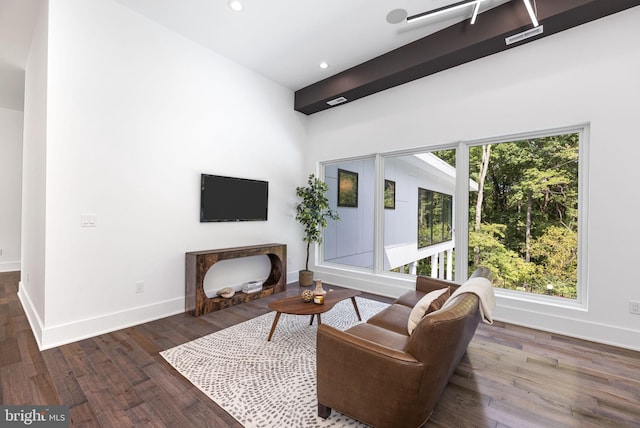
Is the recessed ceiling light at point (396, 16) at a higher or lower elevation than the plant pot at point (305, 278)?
higher

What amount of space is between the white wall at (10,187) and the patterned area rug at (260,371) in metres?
5.91

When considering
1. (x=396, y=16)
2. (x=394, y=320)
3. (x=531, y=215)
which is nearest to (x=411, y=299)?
(x=394, y=320)

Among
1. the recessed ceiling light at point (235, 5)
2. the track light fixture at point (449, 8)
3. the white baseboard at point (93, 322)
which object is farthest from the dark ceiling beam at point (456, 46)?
the white baseboard at point (93, 322)

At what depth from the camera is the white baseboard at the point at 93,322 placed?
2564mm

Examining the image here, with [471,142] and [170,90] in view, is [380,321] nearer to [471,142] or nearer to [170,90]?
[471,142]

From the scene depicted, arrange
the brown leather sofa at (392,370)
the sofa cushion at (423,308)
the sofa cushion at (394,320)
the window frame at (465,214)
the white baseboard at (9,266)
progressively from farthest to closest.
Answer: the white baseboard at (9,266), the window frame at (465,214), the sofa cushion at (394,320), the sofa cushion at (423,308), the brown leather sofa at (392,370)

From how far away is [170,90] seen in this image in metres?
3.42

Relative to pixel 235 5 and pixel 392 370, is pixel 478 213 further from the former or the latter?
pixel 235 5

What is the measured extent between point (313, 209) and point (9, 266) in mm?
6391

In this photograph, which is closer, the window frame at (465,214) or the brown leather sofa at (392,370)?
the brown leather sofa at (392,370)

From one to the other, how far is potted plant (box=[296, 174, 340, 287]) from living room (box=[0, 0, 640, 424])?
1.34m

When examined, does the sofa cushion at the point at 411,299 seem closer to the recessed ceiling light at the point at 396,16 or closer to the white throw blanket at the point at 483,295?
the white throw blanket at the point at 483,295

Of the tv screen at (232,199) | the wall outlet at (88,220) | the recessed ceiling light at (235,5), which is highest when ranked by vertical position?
the recessed ceiling light at (235,5)

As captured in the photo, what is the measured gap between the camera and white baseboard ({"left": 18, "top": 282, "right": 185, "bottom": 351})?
256 cm
